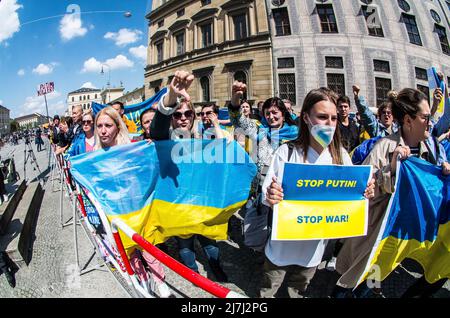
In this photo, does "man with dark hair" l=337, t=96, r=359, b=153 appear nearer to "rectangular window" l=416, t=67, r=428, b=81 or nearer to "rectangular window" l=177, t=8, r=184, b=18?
"rectangular window" l=416, t=67, r=428, b=81

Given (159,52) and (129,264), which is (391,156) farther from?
(159,52)

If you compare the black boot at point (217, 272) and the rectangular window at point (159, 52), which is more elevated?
the rectangular window at point (159, 52)

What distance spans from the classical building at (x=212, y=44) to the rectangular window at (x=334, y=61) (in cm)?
336

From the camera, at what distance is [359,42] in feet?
41.3

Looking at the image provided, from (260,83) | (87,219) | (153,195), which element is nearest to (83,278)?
(87,219)

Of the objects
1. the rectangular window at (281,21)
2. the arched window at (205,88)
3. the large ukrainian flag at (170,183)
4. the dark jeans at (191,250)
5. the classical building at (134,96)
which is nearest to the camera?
the large ukrainian flag at (170,183)

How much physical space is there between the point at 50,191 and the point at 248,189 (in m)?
6.56

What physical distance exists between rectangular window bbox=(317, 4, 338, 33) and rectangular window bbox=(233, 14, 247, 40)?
4.18 metres

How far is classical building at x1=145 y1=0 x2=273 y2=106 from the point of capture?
13418 millimetres

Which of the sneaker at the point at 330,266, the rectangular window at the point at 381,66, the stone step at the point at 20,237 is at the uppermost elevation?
the rectangular window at the point at 381,66

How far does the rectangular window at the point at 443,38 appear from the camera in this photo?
13.1 metres

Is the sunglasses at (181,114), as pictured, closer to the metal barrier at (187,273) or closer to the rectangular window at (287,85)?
the metal barrier at (187,273)

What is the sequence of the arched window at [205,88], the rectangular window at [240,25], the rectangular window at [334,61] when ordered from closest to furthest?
1. the rectangular window at [334,61]
2. the rectangular window at [240,25]
3. the arched window at [205,88]

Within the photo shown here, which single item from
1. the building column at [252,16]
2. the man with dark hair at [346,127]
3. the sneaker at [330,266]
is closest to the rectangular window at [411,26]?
the building column at [252,16]
